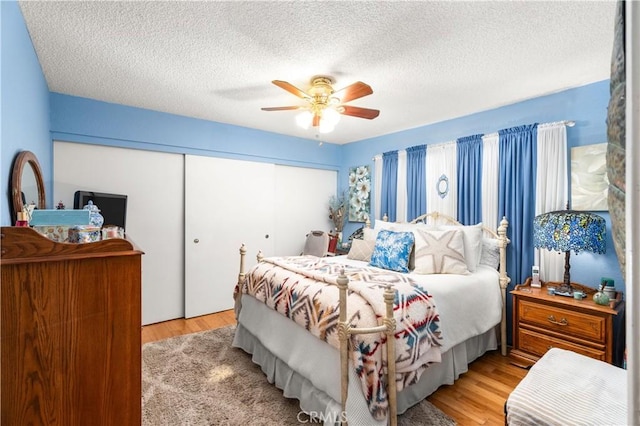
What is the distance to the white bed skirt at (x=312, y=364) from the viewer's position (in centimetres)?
171

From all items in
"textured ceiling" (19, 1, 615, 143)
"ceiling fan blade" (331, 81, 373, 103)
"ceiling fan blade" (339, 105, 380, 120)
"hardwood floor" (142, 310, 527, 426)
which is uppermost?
"textured ceiling" (19, 1, 615, 143)

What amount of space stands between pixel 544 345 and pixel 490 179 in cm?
164

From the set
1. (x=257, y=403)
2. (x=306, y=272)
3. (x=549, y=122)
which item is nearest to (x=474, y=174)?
(x=549, y=122)

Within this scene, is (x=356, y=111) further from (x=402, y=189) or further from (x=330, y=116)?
(x=402, y=189)

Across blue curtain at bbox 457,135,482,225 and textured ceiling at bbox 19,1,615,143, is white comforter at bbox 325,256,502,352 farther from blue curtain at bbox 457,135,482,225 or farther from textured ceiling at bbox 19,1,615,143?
textured ceiling at bbox 19,1,615,143

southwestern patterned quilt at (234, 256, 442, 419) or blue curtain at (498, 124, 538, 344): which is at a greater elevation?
blue curtain at (498, 124, 538, 344)

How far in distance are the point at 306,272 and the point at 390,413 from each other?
3.50ft

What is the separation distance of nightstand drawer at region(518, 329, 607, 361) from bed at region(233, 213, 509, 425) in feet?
0.75

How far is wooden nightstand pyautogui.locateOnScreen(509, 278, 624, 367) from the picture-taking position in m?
2.16

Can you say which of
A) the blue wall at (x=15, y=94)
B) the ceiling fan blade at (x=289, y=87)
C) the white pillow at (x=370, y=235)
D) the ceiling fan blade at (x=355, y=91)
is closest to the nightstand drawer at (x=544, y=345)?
the white pillow at (x=370, y=235)

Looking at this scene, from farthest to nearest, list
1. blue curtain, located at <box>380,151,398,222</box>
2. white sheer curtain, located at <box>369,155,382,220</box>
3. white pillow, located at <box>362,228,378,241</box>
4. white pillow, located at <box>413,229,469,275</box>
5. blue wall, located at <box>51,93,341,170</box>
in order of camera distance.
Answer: white sheer curtain, located at <box>369,155,382,220</box> → blue curtain, located at <box>380,151,398,222</box> → white pillow, located at <box>362,228,378,241</box> → blue wall, located at <box>51,93,341,170</box> → white pillow, located at <box>413,229,469,275</box>

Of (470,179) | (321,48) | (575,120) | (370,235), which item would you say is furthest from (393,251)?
(575,120)

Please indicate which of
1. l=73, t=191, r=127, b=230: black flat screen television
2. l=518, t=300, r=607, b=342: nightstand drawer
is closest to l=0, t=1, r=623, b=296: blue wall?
l=73, t=191, r=127, b=230: black flat screen television

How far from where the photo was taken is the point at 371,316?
69.7 inches
